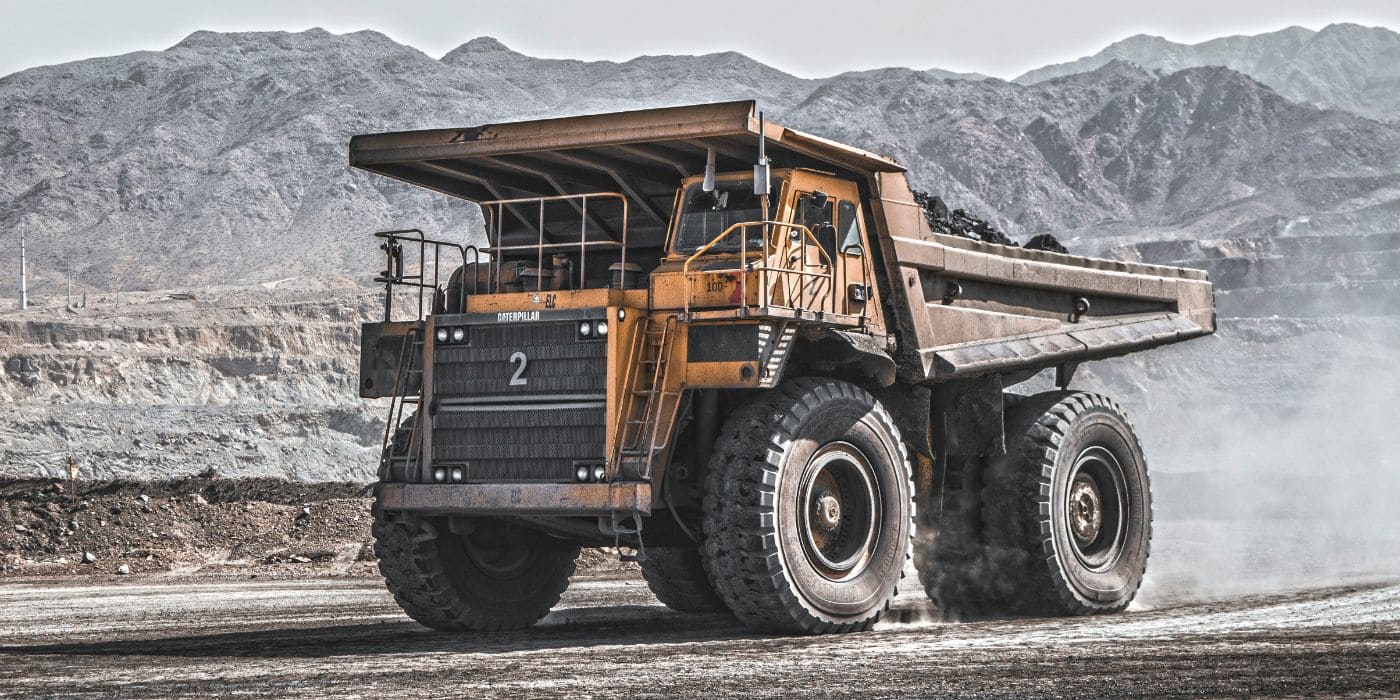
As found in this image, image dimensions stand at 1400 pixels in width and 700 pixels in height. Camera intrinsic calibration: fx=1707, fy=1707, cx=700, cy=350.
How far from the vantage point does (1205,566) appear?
61.3ft

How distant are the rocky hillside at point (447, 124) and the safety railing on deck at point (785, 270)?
228 ft

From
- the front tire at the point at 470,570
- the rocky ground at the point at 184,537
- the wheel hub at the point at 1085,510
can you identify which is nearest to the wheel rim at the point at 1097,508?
the wheel hub at the point at 1085,510

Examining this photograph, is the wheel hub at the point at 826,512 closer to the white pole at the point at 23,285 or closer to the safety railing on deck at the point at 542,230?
the safety railing on deck at the point at 542,230

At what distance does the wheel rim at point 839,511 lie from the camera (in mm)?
11266

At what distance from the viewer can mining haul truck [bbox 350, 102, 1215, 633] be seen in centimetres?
1099

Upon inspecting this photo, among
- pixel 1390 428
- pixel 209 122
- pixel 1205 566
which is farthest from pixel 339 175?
pixel 1205 566

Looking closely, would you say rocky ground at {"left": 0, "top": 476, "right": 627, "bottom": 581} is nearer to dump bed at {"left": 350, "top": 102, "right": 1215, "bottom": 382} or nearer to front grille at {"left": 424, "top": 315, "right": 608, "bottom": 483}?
dump bed at {"left": 350, "top": 102, "right": 1215, "bottom": 382}

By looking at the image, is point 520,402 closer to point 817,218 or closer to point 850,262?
point 817,218

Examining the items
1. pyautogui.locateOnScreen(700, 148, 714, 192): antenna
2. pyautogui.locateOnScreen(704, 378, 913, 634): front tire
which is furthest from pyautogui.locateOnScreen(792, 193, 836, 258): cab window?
pyautogui.locateOnScreen(704, 378, 913, 634): front tire

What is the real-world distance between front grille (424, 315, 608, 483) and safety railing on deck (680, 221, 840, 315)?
2.94 feet

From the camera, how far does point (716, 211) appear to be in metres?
11.8

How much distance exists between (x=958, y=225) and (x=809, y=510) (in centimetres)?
335

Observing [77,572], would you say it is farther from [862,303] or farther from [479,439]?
[862,303]

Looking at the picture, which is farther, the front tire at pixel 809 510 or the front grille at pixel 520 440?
the front grille at pixel 520 440
